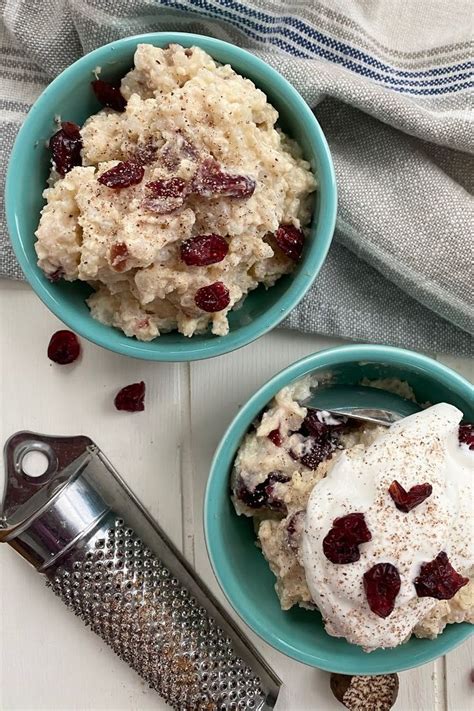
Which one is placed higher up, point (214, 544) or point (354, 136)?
point (354, 136)

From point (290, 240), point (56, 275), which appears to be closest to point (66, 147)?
point (56, 275)

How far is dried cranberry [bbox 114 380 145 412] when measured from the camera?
6.03 feet

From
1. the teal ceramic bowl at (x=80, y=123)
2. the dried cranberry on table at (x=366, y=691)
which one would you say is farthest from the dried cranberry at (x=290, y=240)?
the dried cranberry on table at (x=366, y=691)

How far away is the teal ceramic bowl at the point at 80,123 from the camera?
146 centimetres

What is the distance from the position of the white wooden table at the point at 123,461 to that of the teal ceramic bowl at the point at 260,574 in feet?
0.78

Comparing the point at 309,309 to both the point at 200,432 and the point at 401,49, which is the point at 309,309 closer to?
the point at 200,432

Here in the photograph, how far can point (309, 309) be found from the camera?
5.88ft

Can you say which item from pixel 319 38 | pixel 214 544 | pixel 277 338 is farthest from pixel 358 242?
pixel 214 544

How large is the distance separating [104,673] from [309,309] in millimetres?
994

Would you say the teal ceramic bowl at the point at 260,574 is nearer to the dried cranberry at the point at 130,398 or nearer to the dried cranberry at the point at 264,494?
the dried cranberry at the point at 264,494

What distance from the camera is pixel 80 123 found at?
156 cm

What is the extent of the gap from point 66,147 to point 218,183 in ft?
1.06

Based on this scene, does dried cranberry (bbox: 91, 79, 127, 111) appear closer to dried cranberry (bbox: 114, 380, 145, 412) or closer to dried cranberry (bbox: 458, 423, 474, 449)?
dried cranberry (bbox: 114, 380, 145, 412)

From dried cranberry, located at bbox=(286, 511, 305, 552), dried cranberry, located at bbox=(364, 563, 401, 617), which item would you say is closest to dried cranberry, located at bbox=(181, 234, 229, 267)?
dried cranberry, located at bbox=(286, 511, 305, 552)
